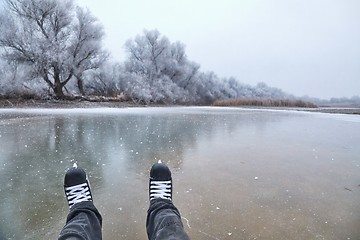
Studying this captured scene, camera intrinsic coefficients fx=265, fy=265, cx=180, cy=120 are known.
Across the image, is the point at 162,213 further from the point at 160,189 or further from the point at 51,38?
the point at 51,38

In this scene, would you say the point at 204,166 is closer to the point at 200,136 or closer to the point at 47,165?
the point at 47,165

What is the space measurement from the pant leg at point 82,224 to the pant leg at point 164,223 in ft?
1.23

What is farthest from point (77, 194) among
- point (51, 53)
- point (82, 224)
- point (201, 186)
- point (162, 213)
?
point (51, 53)

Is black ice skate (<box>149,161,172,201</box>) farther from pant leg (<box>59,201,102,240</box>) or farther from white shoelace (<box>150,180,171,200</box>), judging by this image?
pant leg (<box>59,201,102,240</box>)

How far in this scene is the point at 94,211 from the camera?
202cm

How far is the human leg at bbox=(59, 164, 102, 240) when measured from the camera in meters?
1.64

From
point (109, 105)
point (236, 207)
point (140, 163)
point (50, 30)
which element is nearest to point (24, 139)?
point (140, 163)

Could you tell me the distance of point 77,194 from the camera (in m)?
2.30

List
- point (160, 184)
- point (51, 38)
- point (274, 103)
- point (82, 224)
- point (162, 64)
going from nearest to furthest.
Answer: point (82, 224)
point (160, 184)
point (51, 38)
point (274, 103)
point (162, 64)

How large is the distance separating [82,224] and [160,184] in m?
0.84

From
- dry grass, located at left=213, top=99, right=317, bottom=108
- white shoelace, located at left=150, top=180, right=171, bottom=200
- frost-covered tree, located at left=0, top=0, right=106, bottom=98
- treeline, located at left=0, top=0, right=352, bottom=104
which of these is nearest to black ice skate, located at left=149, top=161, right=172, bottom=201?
white shoelace, located at left=150, top=180, right=171, bottom=200

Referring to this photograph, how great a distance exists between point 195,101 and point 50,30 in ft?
81.3

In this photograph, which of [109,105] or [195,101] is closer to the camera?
[109,105]

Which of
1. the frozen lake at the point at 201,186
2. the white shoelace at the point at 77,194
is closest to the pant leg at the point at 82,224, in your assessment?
the white shoelace at the point at 77,194
